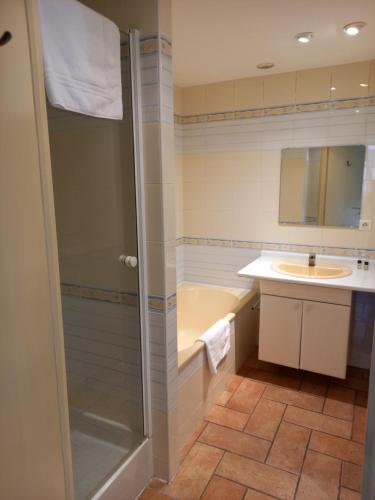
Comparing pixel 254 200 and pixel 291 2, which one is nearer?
pixel 291 2

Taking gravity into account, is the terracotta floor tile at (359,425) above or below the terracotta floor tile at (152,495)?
above

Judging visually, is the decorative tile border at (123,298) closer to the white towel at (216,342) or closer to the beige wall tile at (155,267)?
the beige wall tile at (155,267)

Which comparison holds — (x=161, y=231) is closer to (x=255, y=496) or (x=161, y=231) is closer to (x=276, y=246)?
(x=255, y=496)

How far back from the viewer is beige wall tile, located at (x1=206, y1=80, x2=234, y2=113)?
3.02 metres

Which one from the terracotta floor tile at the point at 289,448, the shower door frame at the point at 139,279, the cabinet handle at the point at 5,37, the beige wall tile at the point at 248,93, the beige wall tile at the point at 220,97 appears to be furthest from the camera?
the beige wall tile at the point at 220,97

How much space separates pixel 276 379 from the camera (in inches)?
109

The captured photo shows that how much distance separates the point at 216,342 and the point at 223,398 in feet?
1.56

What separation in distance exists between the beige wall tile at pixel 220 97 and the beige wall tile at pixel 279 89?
29 centimetres

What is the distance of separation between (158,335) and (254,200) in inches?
69.3

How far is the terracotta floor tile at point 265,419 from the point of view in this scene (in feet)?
7.27

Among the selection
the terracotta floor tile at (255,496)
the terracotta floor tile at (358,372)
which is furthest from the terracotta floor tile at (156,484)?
the terracotta floor tile at (358,372)

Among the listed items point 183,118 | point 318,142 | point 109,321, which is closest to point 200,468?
point 109,321

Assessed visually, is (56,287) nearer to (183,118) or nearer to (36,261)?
(36,261)

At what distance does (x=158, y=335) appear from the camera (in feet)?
5.66
